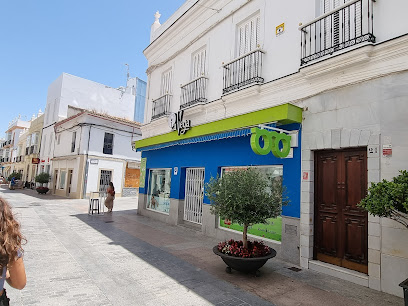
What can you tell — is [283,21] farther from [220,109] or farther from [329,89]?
[220,109]

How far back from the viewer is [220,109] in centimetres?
890

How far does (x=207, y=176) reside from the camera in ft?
30.1

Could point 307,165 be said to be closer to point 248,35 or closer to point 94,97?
point 248,35

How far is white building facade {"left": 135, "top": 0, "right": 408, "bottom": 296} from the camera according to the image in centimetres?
482

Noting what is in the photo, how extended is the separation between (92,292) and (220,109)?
635 cm

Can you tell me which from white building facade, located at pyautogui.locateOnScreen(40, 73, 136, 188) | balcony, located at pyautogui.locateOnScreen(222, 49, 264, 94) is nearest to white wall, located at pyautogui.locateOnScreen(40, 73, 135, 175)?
white building facade, located at pyautogui.locateOnScreen(40, 73, 136, 188)

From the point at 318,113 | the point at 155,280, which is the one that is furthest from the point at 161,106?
the point at 155,280

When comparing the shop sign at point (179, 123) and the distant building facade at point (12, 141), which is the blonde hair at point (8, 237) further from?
the distant building facade at point (12, 141)

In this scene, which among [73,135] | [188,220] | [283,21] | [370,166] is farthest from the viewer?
[73,135]

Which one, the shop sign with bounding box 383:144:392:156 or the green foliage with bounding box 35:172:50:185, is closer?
the shop sign with bounding box 383:144:392:156

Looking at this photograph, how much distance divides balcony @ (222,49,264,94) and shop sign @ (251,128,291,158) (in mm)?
2086

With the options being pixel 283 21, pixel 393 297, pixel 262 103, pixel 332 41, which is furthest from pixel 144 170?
pixel 393 297

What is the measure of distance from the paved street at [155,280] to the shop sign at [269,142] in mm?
2523

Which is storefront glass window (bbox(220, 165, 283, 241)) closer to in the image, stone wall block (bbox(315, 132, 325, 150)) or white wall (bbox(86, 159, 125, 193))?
stone wall block (bbox(315, 132, 325, 150))
